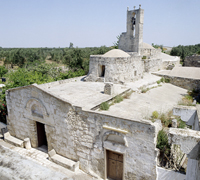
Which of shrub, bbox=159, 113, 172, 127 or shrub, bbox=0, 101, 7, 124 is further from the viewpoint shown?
shrub, bbox=0, 101, 7, 124

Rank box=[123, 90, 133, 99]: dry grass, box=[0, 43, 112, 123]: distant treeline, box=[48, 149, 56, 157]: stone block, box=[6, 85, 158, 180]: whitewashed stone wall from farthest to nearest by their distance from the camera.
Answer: box=[0, 43, 112, 123]: distant treeline < box=[123, 90, 133, 99]: dry grass < box=[48, 149, 56, 157]: stone block < box=[6, 85, 158, 180]: whitewashed stone wall

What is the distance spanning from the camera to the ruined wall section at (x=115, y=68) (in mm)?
12414

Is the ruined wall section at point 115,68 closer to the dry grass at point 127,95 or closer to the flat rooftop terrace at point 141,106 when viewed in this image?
the dry grass at point 127,95

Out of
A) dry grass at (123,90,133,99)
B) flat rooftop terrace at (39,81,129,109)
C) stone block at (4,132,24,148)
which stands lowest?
stone block at (4,132,24,148)

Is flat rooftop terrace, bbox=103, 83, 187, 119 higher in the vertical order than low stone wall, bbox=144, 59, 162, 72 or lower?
lower

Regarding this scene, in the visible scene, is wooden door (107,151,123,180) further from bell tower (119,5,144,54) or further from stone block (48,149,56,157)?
bell tower (119,5,144,54)

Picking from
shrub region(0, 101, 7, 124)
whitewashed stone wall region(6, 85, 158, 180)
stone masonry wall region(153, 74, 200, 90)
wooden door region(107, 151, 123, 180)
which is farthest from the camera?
stone masonry wall region(153, 74, 200, 90)

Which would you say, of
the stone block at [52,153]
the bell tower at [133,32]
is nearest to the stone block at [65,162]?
the stone block at [52,153]

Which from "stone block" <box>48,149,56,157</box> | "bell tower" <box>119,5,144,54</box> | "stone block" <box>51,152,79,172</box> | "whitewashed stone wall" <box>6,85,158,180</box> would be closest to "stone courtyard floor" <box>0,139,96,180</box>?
"whitewashed stone wall" <box>6,85,158,180</box>

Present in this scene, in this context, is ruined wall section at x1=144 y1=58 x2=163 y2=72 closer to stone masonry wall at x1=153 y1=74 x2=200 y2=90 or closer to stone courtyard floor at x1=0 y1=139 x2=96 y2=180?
stone masonry wall at x1=153 y1=74 x2=200 y2=90

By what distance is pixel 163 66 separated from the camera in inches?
813

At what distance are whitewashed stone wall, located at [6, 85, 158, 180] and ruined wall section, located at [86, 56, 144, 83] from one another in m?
5.49

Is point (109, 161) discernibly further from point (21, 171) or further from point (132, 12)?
point (132, 12)

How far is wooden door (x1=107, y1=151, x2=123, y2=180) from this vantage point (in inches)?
276
